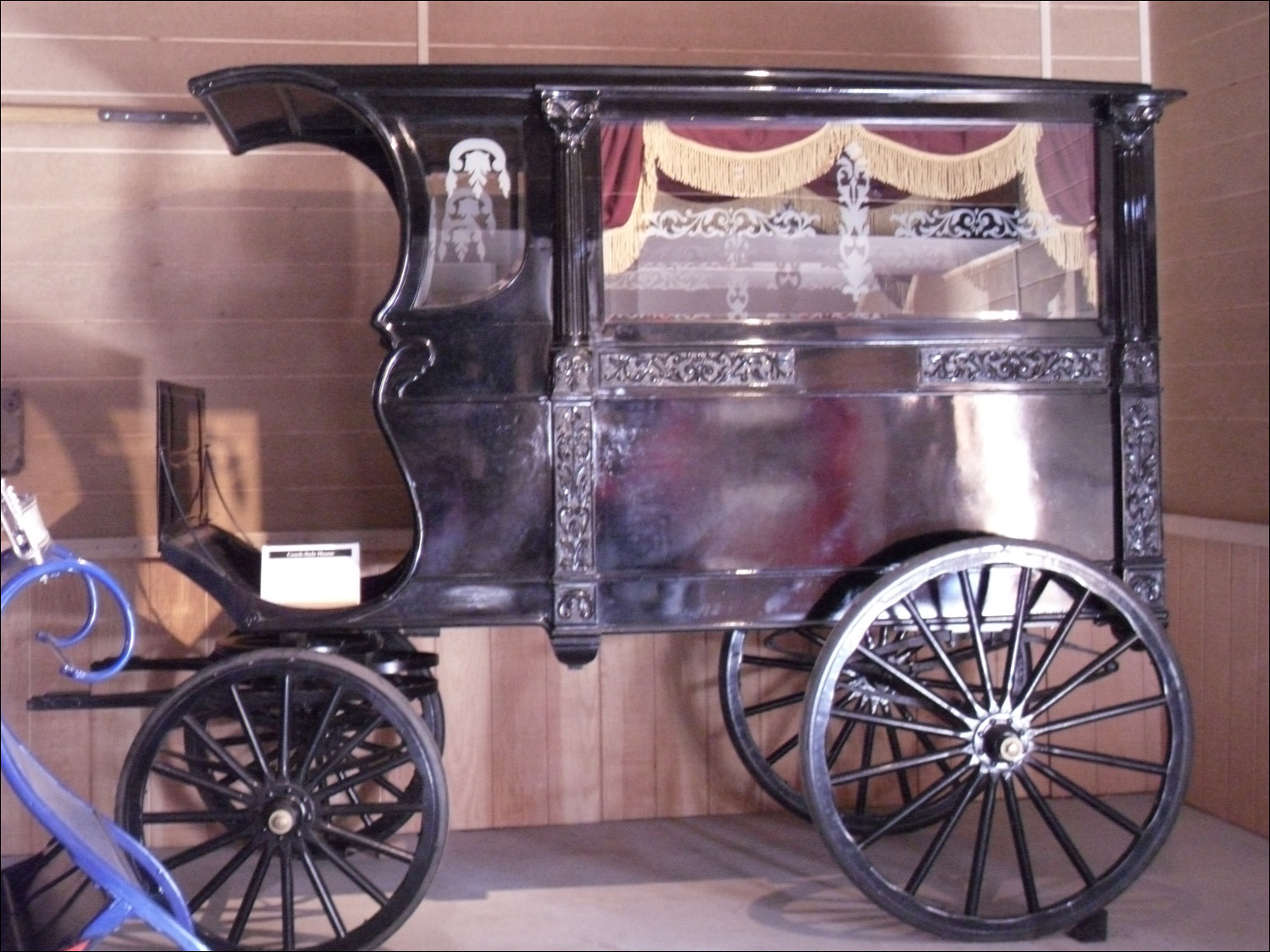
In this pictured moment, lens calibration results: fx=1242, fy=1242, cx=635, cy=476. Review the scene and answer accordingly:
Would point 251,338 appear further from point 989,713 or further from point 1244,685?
point 1244,685

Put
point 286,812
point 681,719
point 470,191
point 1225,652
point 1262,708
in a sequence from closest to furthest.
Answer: point 286,812
point 470,191
point 1262,708
point 1225,652
point 681,719

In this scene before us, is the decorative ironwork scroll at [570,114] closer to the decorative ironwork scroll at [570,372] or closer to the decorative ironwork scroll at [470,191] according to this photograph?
the decorative ironwork scroll at [470,191]

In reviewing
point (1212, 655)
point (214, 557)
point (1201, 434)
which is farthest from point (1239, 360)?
point (214, 557)

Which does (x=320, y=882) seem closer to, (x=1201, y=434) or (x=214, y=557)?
(x=214, y=557)

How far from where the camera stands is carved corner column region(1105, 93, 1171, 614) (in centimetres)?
269

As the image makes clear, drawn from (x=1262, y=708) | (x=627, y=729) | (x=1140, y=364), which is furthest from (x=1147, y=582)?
(x=627, y=729)

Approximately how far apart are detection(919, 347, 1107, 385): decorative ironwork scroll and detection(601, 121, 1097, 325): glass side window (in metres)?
0.09

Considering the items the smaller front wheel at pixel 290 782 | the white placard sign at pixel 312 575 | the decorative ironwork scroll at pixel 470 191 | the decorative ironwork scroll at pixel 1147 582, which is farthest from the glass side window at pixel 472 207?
the decorative ironwork scroll at pixel 1147 582

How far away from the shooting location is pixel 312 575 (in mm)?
2684

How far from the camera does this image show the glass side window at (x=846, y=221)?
2.63 m

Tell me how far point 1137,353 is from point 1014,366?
0.89 feet

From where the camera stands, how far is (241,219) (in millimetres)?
3477

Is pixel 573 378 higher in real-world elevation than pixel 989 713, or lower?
higher

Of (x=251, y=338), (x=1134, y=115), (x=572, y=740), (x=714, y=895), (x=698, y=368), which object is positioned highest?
(x=1134, y=115)
